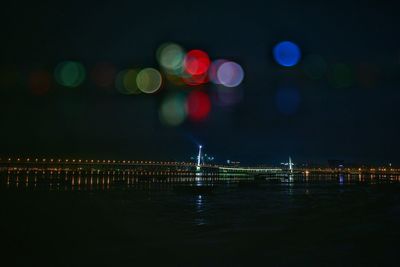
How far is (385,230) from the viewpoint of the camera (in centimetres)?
2408

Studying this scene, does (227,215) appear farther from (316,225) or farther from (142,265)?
(142,265)

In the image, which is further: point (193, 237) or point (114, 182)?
point (114, 182)

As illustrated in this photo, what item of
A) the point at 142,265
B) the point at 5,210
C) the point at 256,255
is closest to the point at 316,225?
the point at 256,255

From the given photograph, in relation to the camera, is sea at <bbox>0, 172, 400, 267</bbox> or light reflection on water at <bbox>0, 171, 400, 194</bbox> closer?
sea at <bbox>0, 172, 400, 267</bbox>

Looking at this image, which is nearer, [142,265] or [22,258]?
[142,265]

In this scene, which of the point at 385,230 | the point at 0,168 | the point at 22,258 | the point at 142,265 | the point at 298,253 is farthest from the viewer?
the point at 0,168

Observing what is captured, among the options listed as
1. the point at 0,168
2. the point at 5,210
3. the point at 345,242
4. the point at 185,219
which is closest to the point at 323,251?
the point at 345,242

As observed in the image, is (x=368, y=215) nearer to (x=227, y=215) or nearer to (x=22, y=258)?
(x=227, y=215)

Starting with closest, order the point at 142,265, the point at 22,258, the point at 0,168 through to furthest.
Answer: the point at 142,265 → the point at 22,258 → the point at 0,168

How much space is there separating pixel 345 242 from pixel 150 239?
9.83 meters

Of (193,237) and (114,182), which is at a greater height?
(114,182)

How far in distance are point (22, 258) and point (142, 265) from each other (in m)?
4.96

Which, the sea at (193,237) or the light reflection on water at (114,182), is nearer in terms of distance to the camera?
the sea at (193,237)

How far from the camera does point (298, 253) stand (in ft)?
55.6
